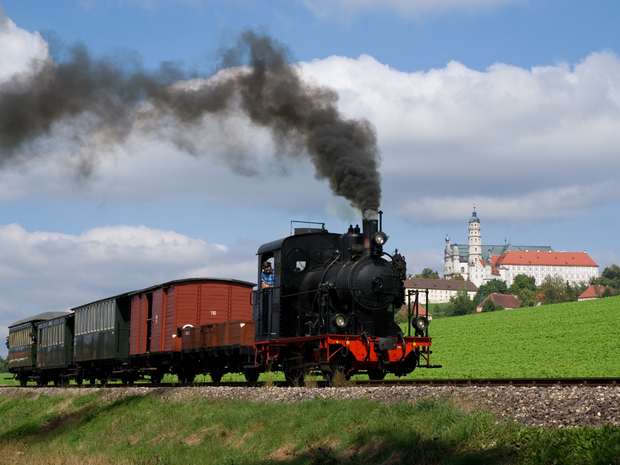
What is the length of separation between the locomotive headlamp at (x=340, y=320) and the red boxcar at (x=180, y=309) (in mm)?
7859

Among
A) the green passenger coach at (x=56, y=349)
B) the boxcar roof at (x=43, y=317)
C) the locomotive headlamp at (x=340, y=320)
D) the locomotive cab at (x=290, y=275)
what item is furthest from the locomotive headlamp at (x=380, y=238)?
the boxcar roof at (x=43, y=317)

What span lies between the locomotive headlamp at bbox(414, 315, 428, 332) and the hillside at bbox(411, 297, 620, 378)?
965cm

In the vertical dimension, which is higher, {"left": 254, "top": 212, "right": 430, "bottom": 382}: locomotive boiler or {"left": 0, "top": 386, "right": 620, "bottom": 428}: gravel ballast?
{"left": 254, "top": 212, "right": 430, "bottom": 382}: locomotive boiler

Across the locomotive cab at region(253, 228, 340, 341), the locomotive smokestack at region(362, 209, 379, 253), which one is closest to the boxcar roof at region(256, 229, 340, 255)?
the locomotive cab at region(253, 228, 340, 341)

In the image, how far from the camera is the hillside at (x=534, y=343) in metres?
29.3

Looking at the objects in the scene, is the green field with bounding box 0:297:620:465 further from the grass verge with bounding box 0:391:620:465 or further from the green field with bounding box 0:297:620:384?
the green field with bounding box 0:297:620:384

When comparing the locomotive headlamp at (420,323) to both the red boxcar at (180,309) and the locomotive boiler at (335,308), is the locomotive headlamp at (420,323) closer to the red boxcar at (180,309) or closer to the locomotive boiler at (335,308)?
the locomotive boiler at (335,308)

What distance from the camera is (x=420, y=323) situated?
691 inches

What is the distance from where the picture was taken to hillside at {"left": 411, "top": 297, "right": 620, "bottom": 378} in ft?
96.2

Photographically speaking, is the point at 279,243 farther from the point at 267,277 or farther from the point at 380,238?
the point at 380,238

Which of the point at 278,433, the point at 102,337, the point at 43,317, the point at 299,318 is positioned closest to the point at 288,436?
the point at 278,433

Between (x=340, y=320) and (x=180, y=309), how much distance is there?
9.40m

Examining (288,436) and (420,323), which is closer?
(288,436)

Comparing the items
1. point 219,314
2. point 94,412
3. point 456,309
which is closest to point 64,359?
point 219,314
